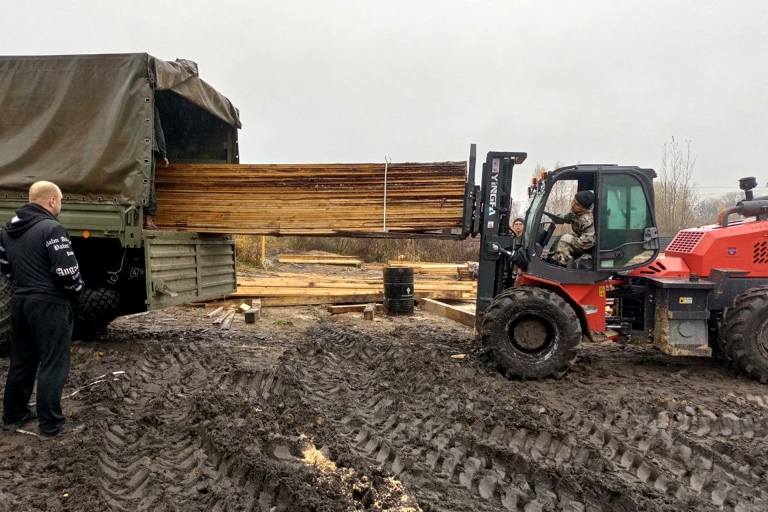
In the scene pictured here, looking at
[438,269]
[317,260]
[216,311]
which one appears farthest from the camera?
[317,260]

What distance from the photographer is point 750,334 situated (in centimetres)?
559

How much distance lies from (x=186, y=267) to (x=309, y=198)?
1.86m

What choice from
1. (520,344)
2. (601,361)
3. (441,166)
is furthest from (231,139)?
(601,361)

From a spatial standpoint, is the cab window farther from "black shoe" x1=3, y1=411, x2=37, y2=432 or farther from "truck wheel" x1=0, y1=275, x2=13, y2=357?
"truck wheel" x1=0, y1=275, x2=13, y2=357

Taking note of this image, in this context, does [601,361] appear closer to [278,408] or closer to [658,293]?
[658,293]

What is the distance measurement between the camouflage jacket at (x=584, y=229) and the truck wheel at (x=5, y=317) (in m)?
6.52

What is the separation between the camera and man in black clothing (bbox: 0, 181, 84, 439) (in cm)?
388

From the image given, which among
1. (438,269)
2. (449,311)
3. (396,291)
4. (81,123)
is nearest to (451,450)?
(81,123)

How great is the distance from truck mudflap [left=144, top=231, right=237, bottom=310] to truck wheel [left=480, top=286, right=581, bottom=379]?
3811 mm

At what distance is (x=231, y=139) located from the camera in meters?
7.89

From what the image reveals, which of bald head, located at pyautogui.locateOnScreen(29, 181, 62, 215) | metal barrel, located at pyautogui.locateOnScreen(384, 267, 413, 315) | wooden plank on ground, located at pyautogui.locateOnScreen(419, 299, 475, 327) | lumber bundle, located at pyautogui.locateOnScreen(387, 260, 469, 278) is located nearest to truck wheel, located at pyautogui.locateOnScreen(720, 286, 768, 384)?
wooden plank on ground, located at pyautogui.locateOnScreen(419, 299, 475, 327)

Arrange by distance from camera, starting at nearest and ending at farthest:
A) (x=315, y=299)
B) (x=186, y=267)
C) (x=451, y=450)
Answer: (x=451, y=450) < (x=186, y=267) < (x=315, y=299)

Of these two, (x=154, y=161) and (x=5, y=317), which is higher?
(x=154, y=161)

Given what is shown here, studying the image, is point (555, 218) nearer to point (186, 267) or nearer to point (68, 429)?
point (186, 267)
